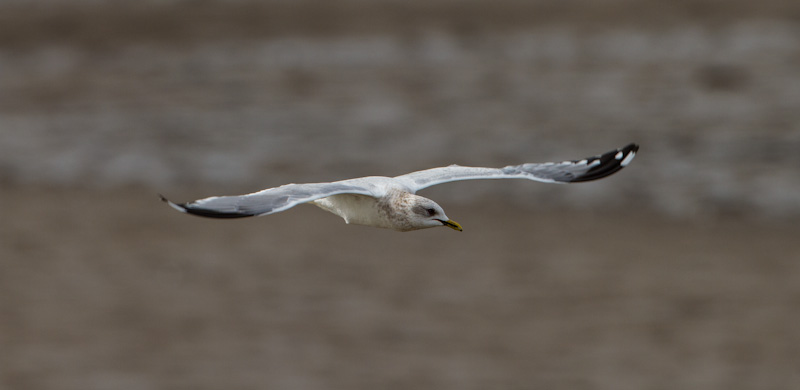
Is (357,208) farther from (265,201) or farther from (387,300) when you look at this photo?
(387,300)

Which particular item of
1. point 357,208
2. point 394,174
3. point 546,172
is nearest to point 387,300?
point 394,174

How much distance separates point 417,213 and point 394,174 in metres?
10.1

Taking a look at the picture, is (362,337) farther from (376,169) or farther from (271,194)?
(271,194)

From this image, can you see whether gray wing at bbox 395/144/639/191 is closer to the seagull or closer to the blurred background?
the seagull

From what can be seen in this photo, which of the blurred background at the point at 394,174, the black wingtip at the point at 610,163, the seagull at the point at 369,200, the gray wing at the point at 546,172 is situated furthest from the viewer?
the blurred background at the point at 394,174

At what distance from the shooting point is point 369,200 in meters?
3.46

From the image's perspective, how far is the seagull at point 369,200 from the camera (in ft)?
10.3

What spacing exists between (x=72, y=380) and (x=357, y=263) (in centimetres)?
419

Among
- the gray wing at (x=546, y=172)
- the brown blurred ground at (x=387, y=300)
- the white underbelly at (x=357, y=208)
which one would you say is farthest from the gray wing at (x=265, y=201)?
the brown blurred ground at (x=387, y=300)

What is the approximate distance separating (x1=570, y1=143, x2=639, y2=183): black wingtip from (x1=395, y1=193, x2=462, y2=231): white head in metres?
0.74

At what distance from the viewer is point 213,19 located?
14.5m

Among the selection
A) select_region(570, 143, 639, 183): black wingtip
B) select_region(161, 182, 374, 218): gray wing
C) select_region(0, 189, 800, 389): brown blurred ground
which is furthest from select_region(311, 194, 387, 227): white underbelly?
select_region(0, 189, 800, 389): brown blurred ground

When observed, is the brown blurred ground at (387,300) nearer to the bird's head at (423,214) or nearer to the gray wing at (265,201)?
the bird's head at (423,214)

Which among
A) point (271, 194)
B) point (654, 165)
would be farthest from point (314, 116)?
point (271, 194)
